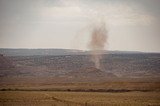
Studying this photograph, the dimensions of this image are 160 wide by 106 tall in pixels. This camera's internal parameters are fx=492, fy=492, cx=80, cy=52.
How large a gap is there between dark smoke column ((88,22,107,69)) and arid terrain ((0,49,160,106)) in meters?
0.15

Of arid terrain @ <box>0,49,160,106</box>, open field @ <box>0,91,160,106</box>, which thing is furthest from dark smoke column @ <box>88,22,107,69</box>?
open field @ <box>0,91,160,106</box>

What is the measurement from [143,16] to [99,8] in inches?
45.3

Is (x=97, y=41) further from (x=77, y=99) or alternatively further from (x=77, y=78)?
(x=77, y=99)

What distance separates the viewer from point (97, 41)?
1242 cm

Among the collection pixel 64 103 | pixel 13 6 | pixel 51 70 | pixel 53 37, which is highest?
pixel 13 6

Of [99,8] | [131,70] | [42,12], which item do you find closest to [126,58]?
[131,70]

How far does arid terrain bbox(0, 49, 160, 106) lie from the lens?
41.1 ft

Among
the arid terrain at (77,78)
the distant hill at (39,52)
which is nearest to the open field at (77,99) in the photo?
the arid terrain at (77,78)

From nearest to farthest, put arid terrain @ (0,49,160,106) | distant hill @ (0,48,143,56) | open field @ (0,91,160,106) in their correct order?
open field @ (0,91,160,106)
arid terrain @ (0,49,160,106)
distant hill @ (0,48,143,56)

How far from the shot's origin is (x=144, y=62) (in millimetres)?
12742

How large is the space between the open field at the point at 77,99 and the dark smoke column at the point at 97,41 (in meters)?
0.88

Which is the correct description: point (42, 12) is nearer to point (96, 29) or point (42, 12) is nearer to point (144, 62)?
point (96, 29)

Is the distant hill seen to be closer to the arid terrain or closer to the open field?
the arid terrain

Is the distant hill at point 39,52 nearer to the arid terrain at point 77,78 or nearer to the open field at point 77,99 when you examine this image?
the arid terrain at point 77,78
